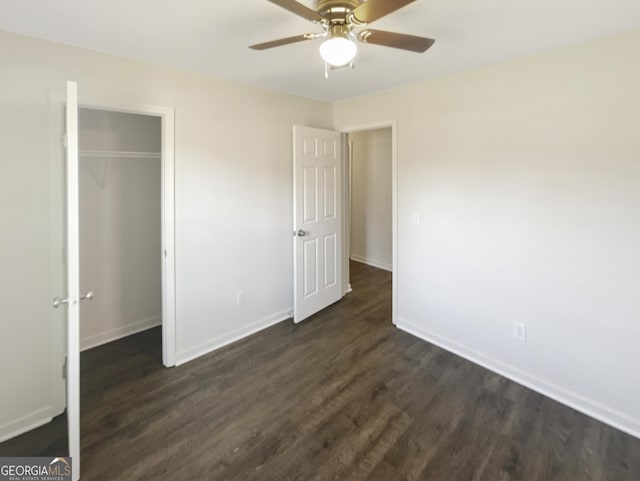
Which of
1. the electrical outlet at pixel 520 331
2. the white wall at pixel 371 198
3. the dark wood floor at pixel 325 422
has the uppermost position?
the white wall at pixel 371 198

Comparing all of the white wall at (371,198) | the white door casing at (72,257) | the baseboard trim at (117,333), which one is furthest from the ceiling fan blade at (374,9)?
the white wall at (371,198)

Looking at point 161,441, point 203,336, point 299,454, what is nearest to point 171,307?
point 203,336

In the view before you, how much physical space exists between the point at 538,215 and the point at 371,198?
137 inches

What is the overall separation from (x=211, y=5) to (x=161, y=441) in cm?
241

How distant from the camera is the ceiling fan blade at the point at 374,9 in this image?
125 centimetres

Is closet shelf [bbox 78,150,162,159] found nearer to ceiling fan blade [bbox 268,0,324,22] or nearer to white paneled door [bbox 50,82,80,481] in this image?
white paneled door [bbox 50,82,80,481]

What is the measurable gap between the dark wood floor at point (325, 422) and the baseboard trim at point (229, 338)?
98 millimetres

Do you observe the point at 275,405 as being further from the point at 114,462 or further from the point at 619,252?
the point at 619,252

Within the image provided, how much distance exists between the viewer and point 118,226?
3119 mm

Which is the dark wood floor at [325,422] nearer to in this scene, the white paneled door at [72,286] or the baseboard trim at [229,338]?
the baseboard trim at [229,338]

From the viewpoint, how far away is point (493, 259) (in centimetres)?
259

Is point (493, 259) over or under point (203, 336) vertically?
over

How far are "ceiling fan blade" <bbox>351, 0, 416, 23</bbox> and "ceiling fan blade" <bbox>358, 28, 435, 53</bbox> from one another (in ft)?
0.23

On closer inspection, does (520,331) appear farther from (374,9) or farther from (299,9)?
(299,9)
